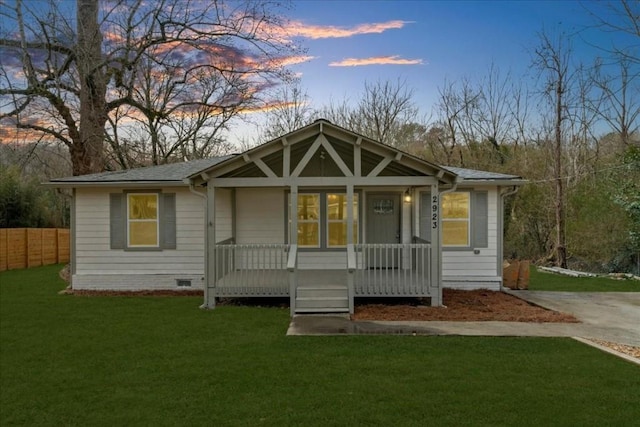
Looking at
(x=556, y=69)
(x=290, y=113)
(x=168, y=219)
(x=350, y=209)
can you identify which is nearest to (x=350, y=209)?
(x=350, y=209)

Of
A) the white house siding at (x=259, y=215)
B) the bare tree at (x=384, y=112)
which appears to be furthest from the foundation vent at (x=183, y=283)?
the bare tree at (x=384, y=112)

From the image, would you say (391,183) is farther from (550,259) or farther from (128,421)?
(550,259)

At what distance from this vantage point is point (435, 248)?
30.3 ft

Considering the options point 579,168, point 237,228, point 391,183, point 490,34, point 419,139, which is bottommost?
point 237,228

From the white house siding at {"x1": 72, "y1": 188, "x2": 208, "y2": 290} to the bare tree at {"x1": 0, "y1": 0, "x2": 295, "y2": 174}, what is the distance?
633cm

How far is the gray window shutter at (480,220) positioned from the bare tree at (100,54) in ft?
35.6

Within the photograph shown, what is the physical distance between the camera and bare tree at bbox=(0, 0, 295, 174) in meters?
15.8

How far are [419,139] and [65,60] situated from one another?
17.9 meters

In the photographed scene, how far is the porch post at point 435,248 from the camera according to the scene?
9.12 m

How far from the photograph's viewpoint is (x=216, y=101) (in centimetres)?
2316

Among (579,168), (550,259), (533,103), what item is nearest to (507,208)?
(550,259)

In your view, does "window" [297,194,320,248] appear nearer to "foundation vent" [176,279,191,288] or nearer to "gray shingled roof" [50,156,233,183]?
"gray shingled roof" [50,156,233,183]

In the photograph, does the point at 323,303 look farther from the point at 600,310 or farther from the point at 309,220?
the point at 600,310

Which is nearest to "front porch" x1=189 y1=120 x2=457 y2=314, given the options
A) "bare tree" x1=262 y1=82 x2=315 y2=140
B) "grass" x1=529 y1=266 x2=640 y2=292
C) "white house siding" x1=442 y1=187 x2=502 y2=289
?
"white house siding" x1=442 y1=187 x2=502 y2=289
